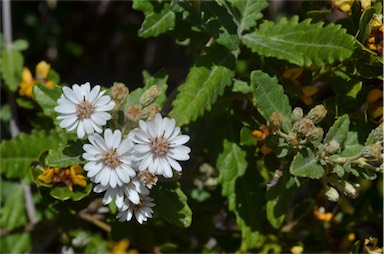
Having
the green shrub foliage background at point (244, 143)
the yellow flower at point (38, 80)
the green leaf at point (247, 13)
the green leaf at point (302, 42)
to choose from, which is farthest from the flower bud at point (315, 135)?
the yellow flower at point (38, 80)

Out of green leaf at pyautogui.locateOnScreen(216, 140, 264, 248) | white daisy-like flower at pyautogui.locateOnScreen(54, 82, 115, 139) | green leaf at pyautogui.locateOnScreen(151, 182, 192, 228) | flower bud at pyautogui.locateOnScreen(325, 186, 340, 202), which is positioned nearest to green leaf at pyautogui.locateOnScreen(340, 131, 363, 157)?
flower bud at pyautogui.locateOnScreen(325, 186, 340, 202)

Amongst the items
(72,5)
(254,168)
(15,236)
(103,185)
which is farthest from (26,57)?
(103,185)

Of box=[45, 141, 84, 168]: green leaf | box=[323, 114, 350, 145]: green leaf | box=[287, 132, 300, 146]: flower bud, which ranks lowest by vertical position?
box=[323, 114, 350, 145]: green leaf

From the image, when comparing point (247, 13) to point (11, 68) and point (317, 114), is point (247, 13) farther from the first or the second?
point (11, 68)

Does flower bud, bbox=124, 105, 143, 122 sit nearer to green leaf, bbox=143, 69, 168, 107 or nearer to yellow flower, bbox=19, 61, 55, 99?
green leaf, bbox=143, 69, 168, 107

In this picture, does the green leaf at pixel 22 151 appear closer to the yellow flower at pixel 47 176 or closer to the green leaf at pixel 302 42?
the yellow flower at pixel 47 176

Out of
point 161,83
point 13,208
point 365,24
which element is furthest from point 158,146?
point 13,208

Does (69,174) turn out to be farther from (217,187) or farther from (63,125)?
(217,187)
